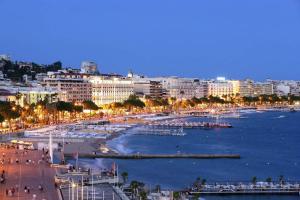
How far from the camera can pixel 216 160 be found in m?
32.5

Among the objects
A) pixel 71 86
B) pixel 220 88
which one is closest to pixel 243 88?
pixel 220 88

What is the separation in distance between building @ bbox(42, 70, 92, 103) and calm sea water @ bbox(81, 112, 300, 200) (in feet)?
81.4

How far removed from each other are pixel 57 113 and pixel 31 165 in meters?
35.1

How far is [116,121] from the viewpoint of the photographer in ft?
201

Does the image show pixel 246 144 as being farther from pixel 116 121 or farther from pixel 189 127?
pixel 116 121

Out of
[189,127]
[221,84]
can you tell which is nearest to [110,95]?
[189,127]

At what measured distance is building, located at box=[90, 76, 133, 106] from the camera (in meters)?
83.2

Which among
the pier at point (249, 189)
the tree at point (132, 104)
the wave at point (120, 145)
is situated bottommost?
the pier at point (249, 189)

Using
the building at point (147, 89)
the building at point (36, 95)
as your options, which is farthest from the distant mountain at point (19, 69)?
the building at point (36, 95)

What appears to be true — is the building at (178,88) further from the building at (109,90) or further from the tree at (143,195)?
the tree at (143,195)

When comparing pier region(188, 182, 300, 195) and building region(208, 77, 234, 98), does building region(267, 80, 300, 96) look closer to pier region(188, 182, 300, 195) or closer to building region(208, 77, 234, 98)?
building region(208, 77, 234, 98)

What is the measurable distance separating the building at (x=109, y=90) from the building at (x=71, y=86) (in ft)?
6.60

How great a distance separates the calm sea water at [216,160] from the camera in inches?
1054

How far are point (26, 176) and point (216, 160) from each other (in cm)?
1250
